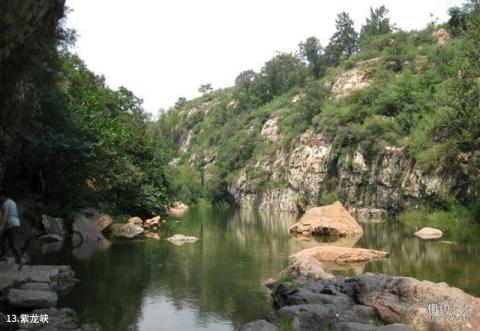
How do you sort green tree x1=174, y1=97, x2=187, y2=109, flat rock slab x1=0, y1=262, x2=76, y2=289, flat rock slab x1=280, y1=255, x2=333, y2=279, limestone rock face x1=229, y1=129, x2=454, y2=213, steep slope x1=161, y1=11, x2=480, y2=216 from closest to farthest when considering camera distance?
flat rock slab x1=0, y1=262, x2=76, y2=289
flat rock slab x1=280, y1=255, x2=333, y2=279
steep slope x1=161, y1=11, x2=480, y2=216
limestone rock face x1=229, y1=129, x2=454, y2=213
green tree x1=174, y1=97, x2=187, y2=109

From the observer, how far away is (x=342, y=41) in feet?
327

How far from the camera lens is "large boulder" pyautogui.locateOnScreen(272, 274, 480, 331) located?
37.6ft

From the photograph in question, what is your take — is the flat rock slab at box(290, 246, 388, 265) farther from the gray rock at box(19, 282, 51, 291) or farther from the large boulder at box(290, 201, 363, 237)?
the gray rock at box(19, 282, 51, 291)

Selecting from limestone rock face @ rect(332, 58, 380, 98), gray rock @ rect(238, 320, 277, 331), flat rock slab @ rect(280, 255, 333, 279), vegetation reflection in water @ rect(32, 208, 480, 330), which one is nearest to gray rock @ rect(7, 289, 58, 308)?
vegetation reflection in water @ rect(32, 208, 480, 330)

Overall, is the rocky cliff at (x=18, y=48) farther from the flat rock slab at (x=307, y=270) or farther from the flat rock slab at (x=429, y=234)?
the flat rock slab at (x=429, y=234)

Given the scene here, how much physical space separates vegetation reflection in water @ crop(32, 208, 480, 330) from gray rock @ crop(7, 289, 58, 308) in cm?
85

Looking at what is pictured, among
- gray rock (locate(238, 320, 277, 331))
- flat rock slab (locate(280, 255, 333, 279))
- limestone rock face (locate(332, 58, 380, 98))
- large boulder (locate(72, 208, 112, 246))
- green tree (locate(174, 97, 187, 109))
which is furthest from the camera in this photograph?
green tree (locate(174, 97, 187, 109))

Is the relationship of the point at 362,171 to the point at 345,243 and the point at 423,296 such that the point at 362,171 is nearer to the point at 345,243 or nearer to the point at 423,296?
the point at 345,243

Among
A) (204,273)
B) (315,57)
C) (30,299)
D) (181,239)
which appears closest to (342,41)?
(315,57)

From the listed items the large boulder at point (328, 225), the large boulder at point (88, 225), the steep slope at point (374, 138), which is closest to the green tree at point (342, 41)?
the steep slope at point (374, 138)

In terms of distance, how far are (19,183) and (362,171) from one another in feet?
124

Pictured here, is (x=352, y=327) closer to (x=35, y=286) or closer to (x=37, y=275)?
(x=35, y=286)

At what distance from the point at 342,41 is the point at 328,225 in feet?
238

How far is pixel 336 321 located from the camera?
453 inches
